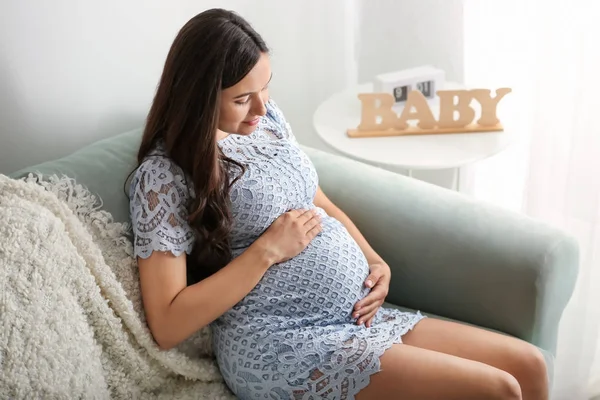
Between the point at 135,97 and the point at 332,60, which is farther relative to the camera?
the point at 332,60

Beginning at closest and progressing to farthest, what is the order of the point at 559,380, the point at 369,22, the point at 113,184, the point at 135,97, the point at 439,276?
the point at 113,184, the point at 439,276, the point at 135,97, the point at 559,380, the point at 369,22

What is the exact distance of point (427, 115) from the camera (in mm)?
1849

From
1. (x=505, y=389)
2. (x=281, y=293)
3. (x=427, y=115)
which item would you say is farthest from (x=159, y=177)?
(x=427, y=115)

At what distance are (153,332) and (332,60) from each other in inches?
48.1

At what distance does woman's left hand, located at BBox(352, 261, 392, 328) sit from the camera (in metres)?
1.38

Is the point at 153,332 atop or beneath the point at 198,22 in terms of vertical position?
beneath

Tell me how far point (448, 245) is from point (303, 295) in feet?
1.13

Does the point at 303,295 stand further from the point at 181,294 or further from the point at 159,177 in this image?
the point at 159,177

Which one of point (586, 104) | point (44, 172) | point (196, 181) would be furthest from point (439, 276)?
point (44, 172)

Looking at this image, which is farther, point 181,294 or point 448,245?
point 448,245

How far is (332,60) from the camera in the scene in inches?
89.3

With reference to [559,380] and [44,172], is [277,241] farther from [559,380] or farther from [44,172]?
[559,380]

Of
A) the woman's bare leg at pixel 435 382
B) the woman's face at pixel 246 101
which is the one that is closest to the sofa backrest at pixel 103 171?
the woman's face at pixel 246 101

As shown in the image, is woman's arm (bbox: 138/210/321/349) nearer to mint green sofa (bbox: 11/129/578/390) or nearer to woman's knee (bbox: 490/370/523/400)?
mint green sofa (bbox: 11/129/578/390)
